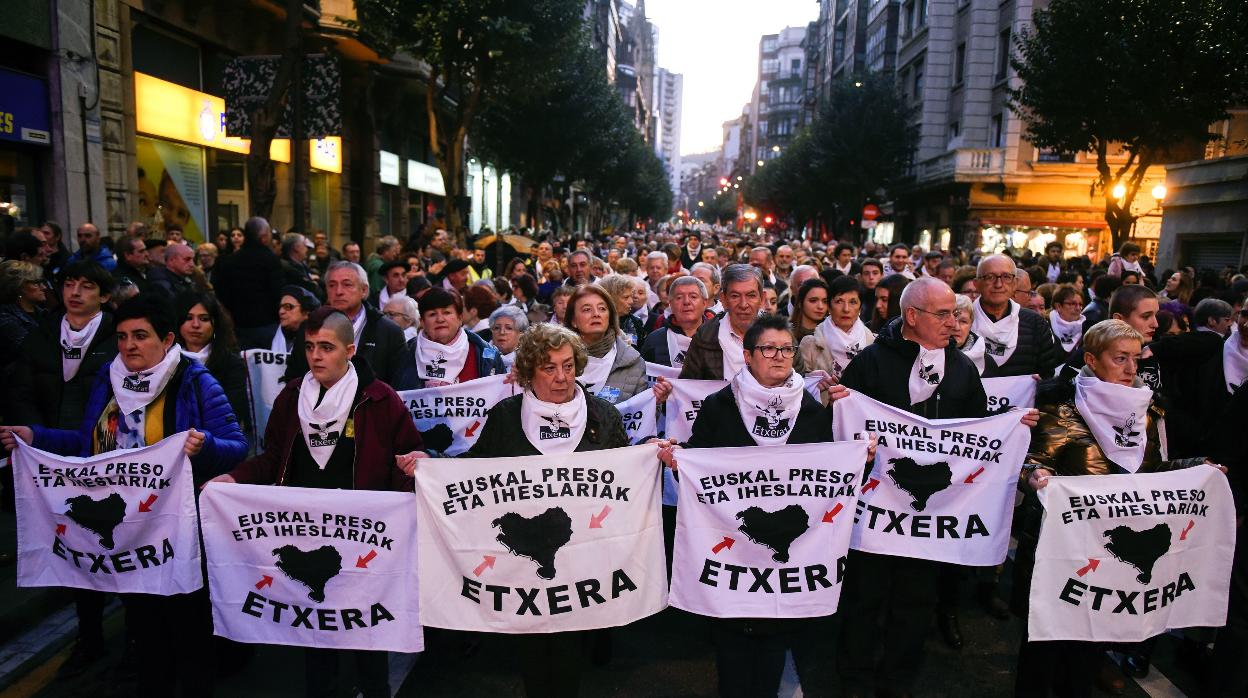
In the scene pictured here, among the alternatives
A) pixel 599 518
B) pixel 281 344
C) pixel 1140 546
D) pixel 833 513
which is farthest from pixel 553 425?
pixel 281 344

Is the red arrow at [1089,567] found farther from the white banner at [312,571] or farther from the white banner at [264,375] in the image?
the white banner at [264,375]

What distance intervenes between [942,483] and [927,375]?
1.82 ft

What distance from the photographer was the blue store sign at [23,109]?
11.2 metres

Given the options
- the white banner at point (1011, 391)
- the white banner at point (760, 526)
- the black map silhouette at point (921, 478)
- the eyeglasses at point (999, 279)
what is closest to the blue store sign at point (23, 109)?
the white banner at point (760, 526)

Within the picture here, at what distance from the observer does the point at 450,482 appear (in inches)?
148

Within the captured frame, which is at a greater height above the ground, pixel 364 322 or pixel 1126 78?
pixel 1126 78

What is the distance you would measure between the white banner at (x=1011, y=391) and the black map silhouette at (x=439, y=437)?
11.4 feet

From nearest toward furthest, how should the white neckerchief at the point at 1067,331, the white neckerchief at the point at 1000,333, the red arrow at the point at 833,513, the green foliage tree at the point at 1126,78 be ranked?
the red arrow at the point at 833,513, the white neckerchief at the point at 1000,333, the white neckerchief at the point at 1067,331, the green foliage tree at the point at 1126,78

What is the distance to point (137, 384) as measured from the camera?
12.8 ft

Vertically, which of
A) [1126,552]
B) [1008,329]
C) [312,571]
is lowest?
[312,571]

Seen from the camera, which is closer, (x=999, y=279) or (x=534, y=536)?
(x=534, y=536)

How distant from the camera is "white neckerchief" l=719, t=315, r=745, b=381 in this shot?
5.24 m

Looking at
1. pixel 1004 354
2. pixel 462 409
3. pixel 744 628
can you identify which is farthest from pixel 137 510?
pixel 1004 354

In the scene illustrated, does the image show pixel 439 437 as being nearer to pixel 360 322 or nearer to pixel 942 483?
pixel 360 322
